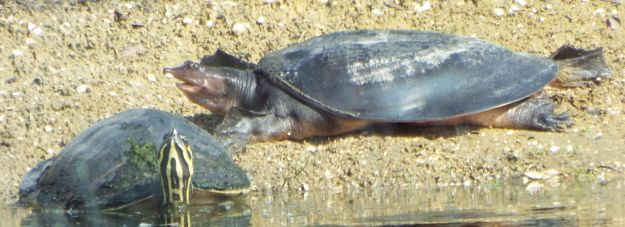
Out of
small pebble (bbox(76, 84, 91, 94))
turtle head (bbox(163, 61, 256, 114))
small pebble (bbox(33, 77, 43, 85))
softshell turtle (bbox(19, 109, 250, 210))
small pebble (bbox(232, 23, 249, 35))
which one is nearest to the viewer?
softshell turtle (bbox(19, 109, 250, 210))

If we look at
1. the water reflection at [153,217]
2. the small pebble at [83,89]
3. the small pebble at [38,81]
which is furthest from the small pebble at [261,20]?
the water reflection at [153,217]

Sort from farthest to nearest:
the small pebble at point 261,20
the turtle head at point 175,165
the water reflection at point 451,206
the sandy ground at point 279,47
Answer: the small pebble at point 261,20 → the sandy ground at point 279,47 → the turtle head at point 175,165 → the water reflection at point 451,206

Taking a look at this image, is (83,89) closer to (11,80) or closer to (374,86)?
(11,80)

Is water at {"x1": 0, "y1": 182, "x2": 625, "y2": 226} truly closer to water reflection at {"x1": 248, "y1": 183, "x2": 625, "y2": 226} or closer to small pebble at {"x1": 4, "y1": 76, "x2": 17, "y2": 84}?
water reflection at {"x1": 248, "y1": 183, "x2": 625, "y2": 226}

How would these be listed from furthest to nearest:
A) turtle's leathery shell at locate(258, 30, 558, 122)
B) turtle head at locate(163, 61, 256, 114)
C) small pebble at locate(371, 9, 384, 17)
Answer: small pebble at locate(371, 9, 384, 17), turtle head at locate(163, 61, 256, 114), turtle's leathery shell at locate(258, 30, 558, 122)

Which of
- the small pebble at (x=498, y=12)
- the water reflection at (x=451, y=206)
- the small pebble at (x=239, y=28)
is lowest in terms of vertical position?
the water reflection at (x=451, y=206)

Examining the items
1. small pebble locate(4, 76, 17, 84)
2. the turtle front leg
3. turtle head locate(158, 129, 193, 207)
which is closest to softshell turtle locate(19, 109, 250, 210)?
turtle head locate(158, 129, 193, 207)

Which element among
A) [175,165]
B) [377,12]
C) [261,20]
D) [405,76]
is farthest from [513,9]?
[175,165]

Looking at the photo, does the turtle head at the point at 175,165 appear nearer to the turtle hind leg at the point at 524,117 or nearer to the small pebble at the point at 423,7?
the turtle hind leg at the point at 524,117

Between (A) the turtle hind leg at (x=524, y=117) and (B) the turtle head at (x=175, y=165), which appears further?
(A) the turtle hind leg at (x=524, y=117)
